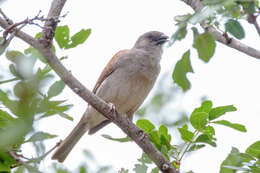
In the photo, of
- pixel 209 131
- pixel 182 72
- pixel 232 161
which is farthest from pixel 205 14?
pixel 209 131

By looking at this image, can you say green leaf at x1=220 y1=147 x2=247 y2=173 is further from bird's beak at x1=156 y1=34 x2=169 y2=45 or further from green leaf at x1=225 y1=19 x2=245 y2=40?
bird's beak at x1=156 y1=34 x2=169 y2=45

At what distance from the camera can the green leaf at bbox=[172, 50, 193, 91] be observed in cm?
195

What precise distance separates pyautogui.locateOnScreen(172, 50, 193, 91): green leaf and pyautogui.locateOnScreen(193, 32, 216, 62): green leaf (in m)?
0.12

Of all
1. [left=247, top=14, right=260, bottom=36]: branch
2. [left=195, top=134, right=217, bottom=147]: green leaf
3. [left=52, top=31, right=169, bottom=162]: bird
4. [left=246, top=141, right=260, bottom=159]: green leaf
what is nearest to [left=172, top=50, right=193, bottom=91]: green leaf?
[left=247, top=14, right=260, bottom=36]: branch

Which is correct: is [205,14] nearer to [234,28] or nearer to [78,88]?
[234,28]

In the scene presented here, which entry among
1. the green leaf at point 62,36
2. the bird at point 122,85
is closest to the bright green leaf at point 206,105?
the green leaf at point 62,36

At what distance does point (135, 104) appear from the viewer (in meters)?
6.14

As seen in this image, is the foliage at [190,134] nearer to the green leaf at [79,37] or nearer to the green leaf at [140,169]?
the green leaf at [140,169]

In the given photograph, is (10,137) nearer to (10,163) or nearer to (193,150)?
(10,163)

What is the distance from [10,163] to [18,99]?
1.32 m

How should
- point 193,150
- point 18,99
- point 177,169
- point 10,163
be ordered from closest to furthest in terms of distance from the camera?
1. point 18,99
2. point 10,163
3. point 193,150
4. point 177,169

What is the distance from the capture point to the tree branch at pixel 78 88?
3.08 metres

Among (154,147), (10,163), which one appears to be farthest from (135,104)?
(10,163)

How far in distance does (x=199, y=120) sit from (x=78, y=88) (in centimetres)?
120
